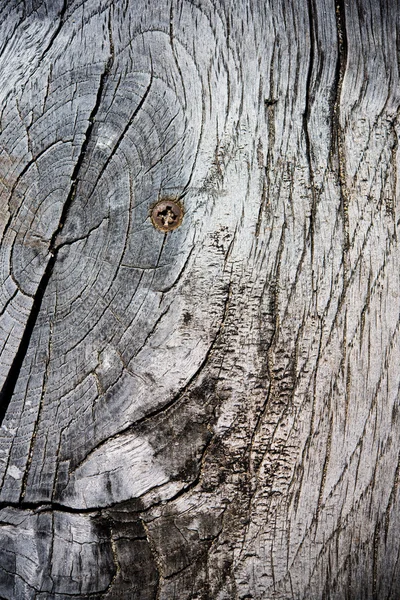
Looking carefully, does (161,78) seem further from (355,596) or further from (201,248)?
(355,596)

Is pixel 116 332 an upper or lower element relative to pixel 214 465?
upper

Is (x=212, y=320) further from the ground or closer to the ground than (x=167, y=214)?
closer to the ground

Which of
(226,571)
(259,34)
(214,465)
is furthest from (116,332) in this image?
(259,34)
